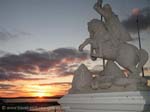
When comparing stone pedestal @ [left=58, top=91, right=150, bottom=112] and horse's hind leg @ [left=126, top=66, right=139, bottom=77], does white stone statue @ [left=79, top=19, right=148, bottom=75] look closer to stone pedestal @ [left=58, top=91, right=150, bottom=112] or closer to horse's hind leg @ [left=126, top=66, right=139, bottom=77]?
horse's hind leg @ [left=126, top=66, right=139, bottom=77]

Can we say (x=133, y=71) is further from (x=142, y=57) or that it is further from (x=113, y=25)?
(x=113, y=25)

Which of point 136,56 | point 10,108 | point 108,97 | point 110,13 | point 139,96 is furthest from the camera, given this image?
point 10,108

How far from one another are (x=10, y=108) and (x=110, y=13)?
5.63 m

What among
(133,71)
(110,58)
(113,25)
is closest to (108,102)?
(133,71)

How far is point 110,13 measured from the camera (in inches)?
136

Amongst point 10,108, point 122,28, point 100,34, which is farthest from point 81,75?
point 10,108

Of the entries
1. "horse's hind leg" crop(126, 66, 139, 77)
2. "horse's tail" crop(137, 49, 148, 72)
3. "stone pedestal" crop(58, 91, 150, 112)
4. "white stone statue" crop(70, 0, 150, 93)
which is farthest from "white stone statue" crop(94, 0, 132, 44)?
"stone pedestal" crop(58, 91, 150, 112)

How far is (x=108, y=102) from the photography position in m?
3.00

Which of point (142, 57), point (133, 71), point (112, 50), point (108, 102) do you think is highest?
point (112, 50)

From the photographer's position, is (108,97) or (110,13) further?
(110,13)

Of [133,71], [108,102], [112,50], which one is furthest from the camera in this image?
[112,50]

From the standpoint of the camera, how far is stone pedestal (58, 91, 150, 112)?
9.07ft

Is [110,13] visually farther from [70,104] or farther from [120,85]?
[70,104]

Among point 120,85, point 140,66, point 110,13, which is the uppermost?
point 110,13
